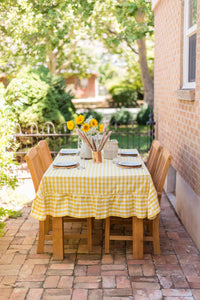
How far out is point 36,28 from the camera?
36.1ft

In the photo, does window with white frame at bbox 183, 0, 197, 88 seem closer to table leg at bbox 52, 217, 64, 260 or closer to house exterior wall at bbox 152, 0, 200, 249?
house exterior wall at bbox 152, 0, 200, 249

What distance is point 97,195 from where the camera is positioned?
3.88 m

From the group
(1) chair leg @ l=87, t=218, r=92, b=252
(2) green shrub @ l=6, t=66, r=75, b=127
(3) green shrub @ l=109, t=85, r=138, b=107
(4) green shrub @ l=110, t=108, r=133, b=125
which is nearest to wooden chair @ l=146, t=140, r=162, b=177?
(1) chair leg @ l=87, t=218, r=92, b=252

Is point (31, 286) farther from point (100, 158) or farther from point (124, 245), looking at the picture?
point (100, 158)

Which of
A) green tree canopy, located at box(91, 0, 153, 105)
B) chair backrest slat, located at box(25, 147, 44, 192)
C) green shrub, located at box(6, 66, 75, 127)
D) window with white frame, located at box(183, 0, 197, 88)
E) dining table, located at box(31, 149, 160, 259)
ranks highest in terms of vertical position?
green tree canopy, located at box(91, 0, 153, 105)

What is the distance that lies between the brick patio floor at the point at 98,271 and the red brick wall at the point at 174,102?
3.14 ft

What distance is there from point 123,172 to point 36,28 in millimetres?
8345

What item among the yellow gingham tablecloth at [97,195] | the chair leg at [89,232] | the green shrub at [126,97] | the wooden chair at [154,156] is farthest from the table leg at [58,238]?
the green shrub at [126,97]

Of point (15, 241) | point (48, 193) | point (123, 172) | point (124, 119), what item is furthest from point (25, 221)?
point (124, 119)

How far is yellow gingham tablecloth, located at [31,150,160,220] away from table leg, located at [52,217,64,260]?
0.38ft

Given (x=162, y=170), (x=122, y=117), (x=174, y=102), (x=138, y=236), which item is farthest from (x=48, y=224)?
(x=122, y=117)

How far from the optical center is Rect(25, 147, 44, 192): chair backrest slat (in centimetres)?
398

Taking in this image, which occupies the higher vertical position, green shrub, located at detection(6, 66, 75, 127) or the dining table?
green shrub, located at detection(6, 66, 75, 127)

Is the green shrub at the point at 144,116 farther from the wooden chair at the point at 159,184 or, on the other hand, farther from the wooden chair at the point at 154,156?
the wooden chair at the point at 159,184
